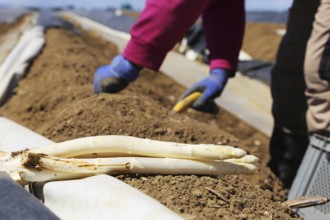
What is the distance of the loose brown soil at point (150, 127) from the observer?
1.11 meters

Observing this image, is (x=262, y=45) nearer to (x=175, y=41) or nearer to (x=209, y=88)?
(x=209, y=88)

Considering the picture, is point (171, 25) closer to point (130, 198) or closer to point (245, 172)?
point (245, 172)

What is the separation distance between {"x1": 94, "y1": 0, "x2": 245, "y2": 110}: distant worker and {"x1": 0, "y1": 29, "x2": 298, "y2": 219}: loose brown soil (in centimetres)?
13

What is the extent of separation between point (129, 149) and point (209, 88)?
3.59 ft

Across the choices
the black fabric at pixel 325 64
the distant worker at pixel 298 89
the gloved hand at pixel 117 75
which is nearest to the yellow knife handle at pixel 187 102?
the gloved hand at pixel 117 75

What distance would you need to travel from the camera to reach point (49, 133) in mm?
1838

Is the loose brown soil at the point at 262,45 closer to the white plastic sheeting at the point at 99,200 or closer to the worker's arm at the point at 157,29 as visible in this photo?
the worker's arm at the point at 157,29

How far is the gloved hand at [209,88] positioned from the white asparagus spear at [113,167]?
0.94 metres

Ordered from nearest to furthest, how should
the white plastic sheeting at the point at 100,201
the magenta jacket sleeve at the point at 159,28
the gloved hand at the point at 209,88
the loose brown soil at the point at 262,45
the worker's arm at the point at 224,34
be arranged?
the white plastic sheeting at the point at 100,201
the magenta jacket sleeve at the point at 159,28
the gloved hand at the point at 209,88
the worker's arm at the point at 224,34
the loose brown soil at the point at 262,45

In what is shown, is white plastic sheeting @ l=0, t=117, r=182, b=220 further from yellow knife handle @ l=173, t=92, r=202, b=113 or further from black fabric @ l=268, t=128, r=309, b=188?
black fabric @ l=268, t=128, r=309, b=188

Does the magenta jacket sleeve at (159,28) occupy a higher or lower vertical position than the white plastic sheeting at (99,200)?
higher

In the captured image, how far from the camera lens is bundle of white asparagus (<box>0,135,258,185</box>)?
1086mm

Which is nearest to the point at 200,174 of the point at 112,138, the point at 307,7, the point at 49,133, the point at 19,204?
the point at 112,138

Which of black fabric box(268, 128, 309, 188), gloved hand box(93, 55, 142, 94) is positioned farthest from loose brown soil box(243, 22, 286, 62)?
gloved hand box(93, 55, 142, 94)
